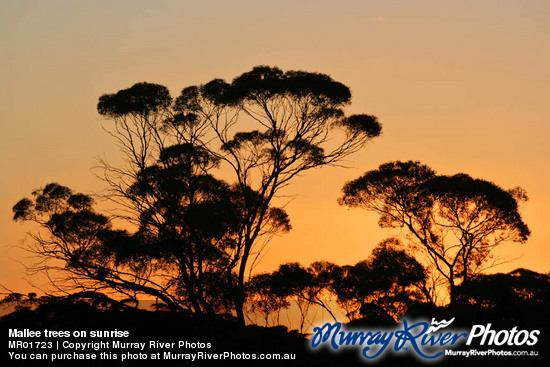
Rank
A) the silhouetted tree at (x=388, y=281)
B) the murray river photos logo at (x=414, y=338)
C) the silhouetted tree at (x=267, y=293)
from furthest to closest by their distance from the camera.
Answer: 1. the silhouetted tree at (x=267, y=293)
2. the silhouetted tree at (x=388, y=281)
3. the murray river photos logo at (x=414, y=338)

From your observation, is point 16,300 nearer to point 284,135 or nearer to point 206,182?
point 206,182

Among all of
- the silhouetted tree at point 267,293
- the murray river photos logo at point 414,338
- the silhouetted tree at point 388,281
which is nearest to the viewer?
the murray river photos logo at point 414,338

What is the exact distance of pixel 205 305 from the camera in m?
19.3

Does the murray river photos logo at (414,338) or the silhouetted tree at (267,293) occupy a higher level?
the silhouetted tree at (267,293)

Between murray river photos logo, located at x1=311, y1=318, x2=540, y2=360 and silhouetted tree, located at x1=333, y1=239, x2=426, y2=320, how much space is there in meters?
15.8

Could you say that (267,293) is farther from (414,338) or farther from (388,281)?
(414,338)

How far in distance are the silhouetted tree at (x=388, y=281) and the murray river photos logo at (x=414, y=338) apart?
15.8 metres

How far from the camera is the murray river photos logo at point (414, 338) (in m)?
15.7

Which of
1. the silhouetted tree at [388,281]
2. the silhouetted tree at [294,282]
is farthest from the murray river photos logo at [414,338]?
the silhouetted tree at [294,282]

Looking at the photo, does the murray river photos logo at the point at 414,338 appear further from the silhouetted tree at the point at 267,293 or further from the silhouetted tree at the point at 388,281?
the silhouetted tree at the point at 267,293

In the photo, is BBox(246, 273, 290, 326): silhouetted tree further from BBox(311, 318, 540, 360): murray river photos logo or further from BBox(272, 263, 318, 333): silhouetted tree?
BBox(311, 318, 540, 360): murray river photos logo

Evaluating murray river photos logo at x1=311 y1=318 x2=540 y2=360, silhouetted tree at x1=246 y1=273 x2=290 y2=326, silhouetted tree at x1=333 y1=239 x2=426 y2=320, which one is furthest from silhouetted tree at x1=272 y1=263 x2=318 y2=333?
murray river photos logo at x1=311 y1=318 x2=540 y2=360

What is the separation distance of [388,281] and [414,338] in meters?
18.4

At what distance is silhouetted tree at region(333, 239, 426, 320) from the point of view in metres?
33.1
